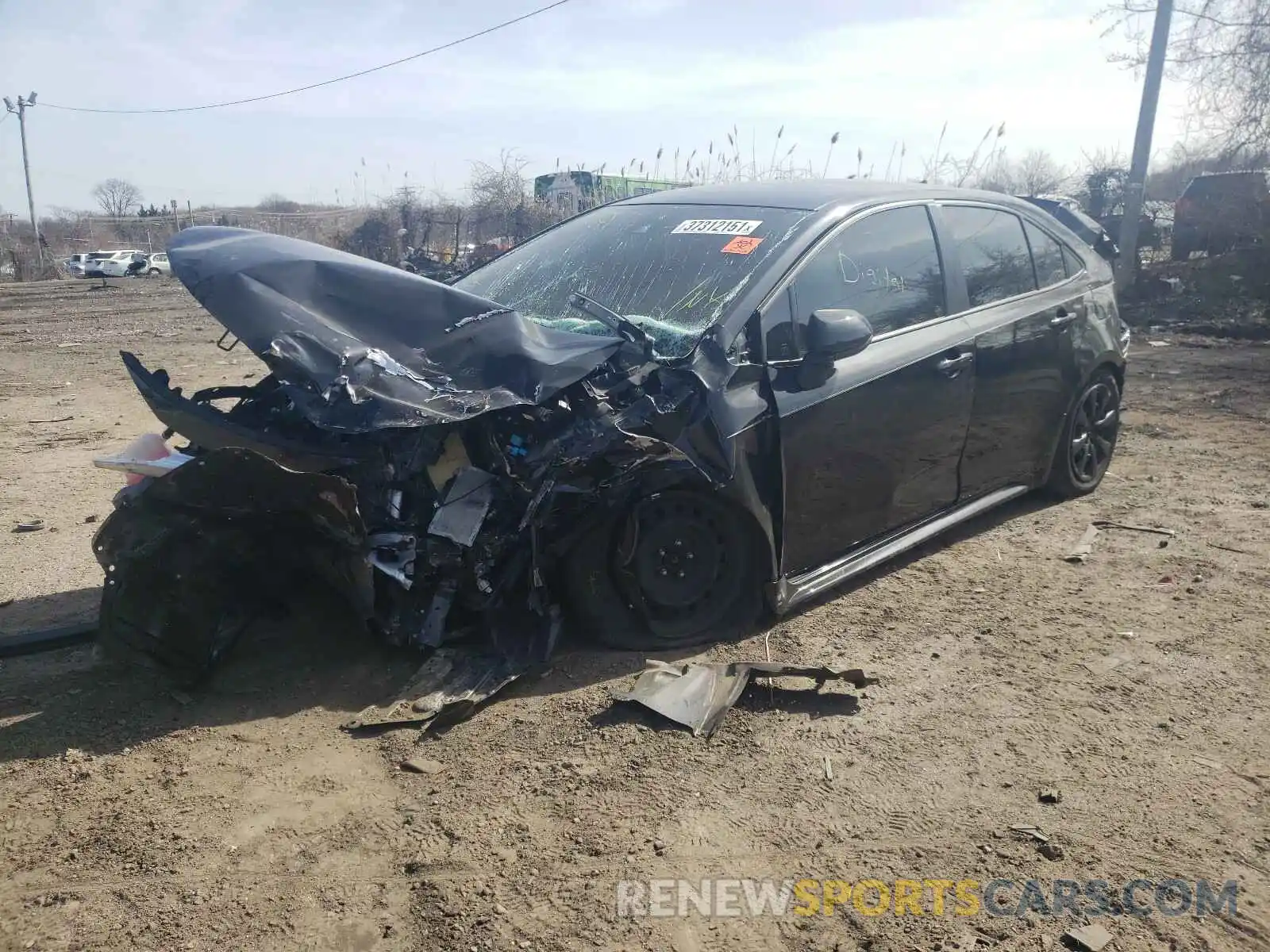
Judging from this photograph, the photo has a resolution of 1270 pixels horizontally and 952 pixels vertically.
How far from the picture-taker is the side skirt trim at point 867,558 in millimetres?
3805

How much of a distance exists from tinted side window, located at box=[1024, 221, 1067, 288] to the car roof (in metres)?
0.23

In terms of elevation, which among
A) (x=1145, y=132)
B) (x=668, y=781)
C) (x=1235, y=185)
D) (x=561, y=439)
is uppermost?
(x=1145, y=132)

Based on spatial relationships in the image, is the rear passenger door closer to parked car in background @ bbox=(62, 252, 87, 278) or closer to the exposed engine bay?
the exposed engine bay

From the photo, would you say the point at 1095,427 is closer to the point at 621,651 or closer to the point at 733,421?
the point at 733,421

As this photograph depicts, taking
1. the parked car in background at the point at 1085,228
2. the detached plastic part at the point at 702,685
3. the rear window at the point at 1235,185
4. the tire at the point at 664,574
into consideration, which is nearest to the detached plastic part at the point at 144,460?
the tire at the point at 664,574

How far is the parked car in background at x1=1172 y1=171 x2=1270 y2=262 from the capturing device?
14.0 m

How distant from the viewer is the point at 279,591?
3572 millimetres

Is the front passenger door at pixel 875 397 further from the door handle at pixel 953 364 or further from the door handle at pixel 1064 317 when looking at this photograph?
the door handle at pixel 1064 317

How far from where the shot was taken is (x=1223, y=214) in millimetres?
14477

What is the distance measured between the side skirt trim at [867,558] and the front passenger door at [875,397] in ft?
0.17

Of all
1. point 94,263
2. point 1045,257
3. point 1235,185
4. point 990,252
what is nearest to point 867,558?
point 990,252

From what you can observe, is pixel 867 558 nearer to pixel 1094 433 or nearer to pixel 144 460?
pixel 1094 433

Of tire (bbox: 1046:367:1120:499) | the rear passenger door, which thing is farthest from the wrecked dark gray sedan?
tire (bbox: 1046:367:1120:499)

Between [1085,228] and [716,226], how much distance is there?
8211 millimetres
